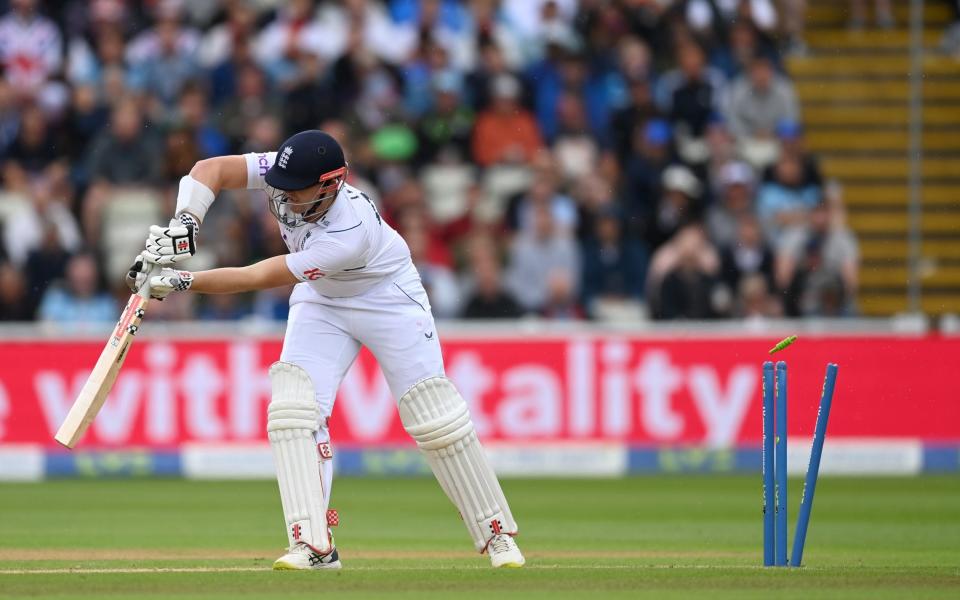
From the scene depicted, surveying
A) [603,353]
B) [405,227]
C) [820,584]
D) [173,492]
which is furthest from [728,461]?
[820,584]

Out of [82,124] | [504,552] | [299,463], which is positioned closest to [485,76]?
[82,124]

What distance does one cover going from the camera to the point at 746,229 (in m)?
13.1

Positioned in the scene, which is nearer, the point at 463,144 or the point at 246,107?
the point at 246,107

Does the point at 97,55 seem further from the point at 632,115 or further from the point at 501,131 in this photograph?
the point at 632,115

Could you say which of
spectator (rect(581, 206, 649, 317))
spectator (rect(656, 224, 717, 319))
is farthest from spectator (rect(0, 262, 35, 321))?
spectator (rect(656, 224, 717, 319))

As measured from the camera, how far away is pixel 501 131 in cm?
1397

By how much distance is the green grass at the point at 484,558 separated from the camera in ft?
19.6

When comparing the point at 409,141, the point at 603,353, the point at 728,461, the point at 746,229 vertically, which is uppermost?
the point at 409,141

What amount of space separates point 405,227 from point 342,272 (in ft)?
20.6

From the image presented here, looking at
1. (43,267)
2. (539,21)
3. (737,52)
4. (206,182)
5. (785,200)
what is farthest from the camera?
(539,21)

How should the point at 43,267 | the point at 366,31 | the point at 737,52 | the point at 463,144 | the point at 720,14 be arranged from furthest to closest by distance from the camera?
the point at 720,14
the point at 737,52
the point at 366,31
the point at 463,144
the point at 43,267

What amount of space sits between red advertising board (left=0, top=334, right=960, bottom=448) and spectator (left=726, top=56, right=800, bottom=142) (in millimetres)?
2676

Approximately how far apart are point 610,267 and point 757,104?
2328 millimetres

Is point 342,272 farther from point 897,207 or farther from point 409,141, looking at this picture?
point 897,207
